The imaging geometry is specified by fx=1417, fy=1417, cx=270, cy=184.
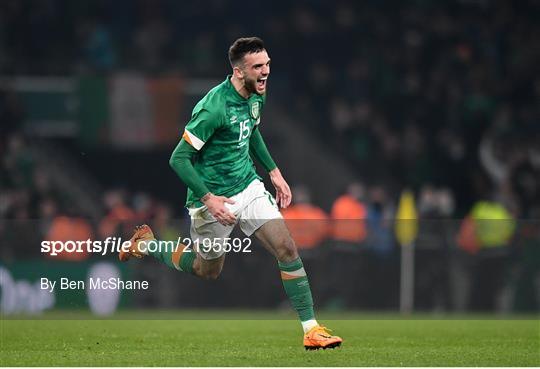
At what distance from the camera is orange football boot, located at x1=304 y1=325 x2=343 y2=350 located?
9891mm

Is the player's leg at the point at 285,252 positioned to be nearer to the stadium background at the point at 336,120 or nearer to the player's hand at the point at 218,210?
the player's hand at the point at 218,210

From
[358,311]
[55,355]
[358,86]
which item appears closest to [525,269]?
[358,311]

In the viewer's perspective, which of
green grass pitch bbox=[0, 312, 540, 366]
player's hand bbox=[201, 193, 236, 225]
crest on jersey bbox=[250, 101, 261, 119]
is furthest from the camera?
crest on jersey bbox=[250, 101, 261, 119]

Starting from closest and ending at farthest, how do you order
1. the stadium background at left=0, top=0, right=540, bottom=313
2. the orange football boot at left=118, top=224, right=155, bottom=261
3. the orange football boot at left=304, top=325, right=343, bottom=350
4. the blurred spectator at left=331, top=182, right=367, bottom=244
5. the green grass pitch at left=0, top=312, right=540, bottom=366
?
the green grass pitch at left=0, top=312, right=540, bottom=366 < the orange football boot at left=304, top=325, right=343, bottom=350 < the orange football boot at left=118, top=224, right=155, bottom=261 < the blurred spectator at left=331, top=182, right=367, bottom=244 < the stadium background at left=0, top=0, right=540, bottom=313

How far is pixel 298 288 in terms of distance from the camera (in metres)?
10.2

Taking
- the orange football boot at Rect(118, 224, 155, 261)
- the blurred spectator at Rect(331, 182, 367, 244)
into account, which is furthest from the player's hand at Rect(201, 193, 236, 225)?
the blurred spectator at Rect(331, 182, 367, 244)

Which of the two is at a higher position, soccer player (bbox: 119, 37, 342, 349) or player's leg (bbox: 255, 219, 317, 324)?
soccer player (bbox: 119, 37, 342, 349)

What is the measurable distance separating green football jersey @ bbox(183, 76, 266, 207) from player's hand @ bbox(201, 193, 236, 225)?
0.36 metres

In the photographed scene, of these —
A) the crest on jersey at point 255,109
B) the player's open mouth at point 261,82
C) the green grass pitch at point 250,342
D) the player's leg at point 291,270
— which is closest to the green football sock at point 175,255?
the green grass pitch at point 250,342

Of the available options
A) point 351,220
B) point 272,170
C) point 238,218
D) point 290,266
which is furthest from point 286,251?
point 351,220

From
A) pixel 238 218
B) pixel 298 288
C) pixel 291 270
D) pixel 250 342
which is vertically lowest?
pixel 250 342

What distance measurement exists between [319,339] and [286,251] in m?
0.69

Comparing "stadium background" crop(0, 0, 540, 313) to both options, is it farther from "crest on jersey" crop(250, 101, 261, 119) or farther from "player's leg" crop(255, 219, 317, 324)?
"player's leg" crop(255, 219, 317, 324)

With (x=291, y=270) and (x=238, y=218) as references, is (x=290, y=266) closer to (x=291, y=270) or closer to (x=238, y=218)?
(x=291, y=270)
